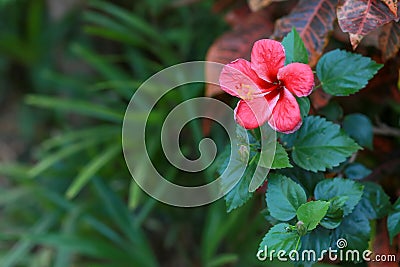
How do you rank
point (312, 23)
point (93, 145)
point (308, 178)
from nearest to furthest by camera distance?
point (308, 178), point (312, 23), point (93, 145)

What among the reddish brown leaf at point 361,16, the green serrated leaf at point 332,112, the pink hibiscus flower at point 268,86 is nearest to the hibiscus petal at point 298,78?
the pink hibiscus flower at point 268,86

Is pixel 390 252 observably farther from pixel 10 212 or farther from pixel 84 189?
pixel 10 212

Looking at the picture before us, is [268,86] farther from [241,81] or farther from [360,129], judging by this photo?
[360,129]

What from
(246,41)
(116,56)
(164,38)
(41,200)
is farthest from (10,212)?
(246,41)

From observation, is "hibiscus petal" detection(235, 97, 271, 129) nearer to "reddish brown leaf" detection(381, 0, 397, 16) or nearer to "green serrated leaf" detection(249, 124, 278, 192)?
"green serrated leaf" detection(249, 124, 278, 192)

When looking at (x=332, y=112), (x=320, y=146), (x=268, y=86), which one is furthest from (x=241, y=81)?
(x=332, y=112)
